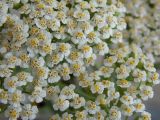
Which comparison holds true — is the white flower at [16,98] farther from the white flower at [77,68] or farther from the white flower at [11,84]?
the white flower at [77,68]

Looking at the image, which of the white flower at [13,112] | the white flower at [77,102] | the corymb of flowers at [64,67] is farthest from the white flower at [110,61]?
the white flower at [13,112]

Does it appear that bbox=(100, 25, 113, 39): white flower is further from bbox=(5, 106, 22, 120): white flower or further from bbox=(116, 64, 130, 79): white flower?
bbox=(5, 106, 22, 120): white flower

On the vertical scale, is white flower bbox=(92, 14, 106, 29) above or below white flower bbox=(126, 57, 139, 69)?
above

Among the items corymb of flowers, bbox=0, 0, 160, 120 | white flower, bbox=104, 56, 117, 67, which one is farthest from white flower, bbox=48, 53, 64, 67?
white flower, bbox=104, 56, 117, 67

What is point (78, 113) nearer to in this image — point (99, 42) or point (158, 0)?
point (99, 42)

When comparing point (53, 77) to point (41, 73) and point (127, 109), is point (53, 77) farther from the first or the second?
point (127, 109)

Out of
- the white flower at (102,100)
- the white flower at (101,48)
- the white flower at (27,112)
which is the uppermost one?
the white flower at (101,48)

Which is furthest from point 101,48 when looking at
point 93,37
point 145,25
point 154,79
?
point 145,25
